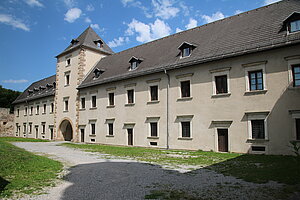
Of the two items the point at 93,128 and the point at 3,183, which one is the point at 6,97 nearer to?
the point at 93,128

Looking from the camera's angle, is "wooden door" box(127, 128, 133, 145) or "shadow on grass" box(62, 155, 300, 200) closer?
"shadow on grass" box(62, 155, 300, 200)

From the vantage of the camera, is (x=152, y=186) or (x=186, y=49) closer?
(x=152, y=186)

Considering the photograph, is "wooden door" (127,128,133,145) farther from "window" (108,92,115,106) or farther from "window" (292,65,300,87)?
"window" (292,65,300,87)

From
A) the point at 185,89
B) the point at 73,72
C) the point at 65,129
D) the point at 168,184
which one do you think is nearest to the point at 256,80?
the point at 185,89

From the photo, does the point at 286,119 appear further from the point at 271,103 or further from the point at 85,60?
the point at 85,60

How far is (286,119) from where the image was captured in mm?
13219

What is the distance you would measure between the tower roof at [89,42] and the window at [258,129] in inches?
873

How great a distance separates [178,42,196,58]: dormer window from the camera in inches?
730

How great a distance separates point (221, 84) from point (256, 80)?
231cm

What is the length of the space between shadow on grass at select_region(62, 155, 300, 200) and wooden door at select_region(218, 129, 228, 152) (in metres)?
6.34

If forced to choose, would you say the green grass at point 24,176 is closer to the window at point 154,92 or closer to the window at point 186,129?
the window at point 186,129

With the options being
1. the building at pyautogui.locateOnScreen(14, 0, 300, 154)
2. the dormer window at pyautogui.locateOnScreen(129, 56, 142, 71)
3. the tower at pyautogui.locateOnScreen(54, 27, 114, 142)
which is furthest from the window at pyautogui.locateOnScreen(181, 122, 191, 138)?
the tower at pyautogui.locateOnScreen(54, 27, 114, 142)

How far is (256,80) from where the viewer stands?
1477 centimetres

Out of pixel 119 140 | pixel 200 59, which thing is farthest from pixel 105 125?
pixel 200 59
